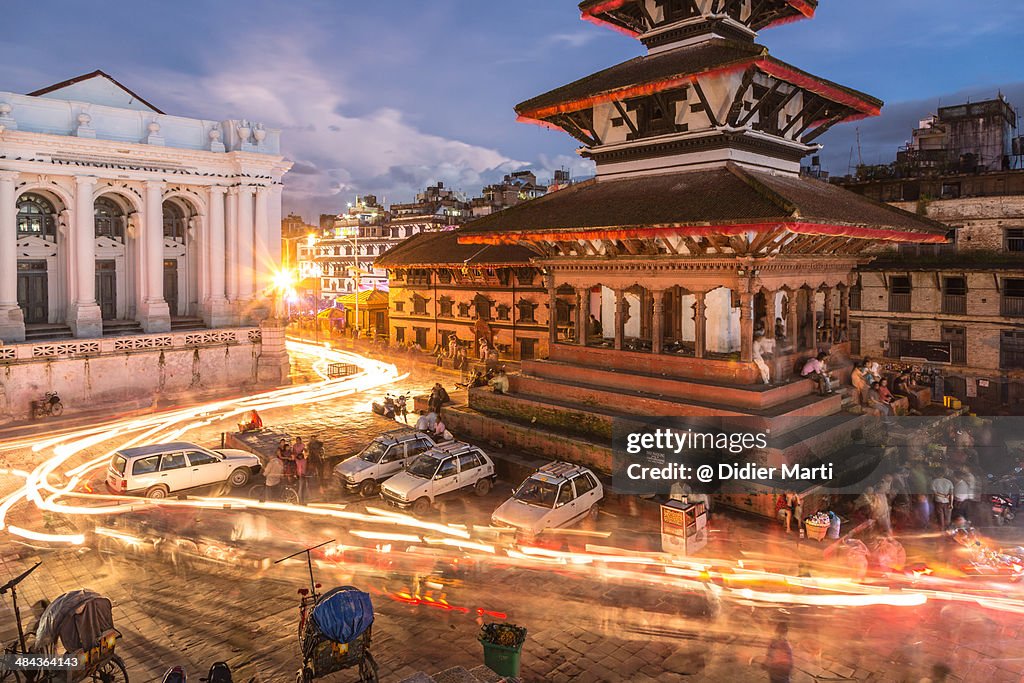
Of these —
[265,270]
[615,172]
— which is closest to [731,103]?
[615,172]

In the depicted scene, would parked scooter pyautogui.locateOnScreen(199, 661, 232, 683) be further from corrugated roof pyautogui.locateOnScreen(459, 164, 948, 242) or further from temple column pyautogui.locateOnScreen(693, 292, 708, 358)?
temple column pyautogui.locateOnScreen(693, 292, 708, 358)

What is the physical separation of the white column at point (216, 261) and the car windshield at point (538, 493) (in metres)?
29.0

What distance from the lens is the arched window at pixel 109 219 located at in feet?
124

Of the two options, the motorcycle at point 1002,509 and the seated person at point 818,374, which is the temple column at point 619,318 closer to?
the seated person at point 818,374

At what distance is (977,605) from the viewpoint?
42.5 ft

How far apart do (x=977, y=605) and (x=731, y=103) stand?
53.8 feet

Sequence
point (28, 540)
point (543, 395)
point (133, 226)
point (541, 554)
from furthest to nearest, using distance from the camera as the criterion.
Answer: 1. point (133, 226)
2. point (543, 395)
3. point (28, 540)
4. point (541, 554)

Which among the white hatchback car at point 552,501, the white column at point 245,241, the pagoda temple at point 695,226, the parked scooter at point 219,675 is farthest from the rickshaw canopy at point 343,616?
the white column at point 245,241

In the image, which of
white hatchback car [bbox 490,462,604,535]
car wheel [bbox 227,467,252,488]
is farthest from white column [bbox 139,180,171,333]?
white hatchback car [bbox 490,462,604,535]

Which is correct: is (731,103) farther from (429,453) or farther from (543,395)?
(429,453)

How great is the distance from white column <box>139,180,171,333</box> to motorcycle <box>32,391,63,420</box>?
7.43 metres

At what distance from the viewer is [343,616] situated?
939 centimetres

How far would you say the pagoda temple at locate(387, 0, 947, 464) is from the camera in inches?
798

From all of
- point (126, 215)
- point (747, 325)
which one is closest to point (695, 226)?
point (747, 325)
